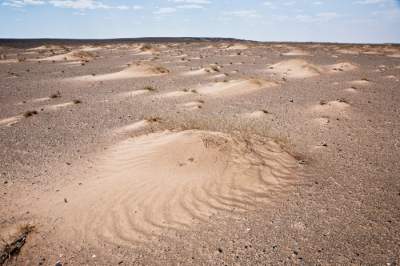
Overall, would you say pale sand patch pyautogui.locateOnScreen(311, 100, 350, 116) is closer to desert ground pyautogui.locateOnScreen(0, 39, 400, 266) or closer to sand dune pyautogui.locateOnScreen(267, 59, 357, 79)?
desert ground pyautogui.locateOnScreen(0, 39, 400, 266)

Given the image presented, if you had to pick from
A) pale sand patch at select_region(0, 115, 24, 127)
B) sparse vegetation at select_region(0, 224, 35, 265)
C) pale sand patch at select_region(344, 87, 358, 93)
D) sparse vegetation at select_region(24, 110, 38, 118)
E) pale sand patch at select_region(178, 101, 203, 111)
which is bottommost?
sparse vegetation at select_region(0, 224, 35, 265)

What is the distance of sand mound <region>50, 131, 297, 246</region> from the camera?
18.3ft

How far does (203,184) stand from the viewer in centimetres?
648

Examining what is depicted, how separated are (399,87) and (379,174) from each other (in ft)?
36.2

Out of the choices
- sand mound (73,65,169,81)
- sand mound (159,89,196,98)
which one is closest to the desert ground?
sand mound (159,89,196,98)

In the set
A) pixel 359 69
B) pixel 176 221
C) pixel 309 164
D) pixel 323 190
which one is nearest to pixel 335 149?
pixel 309 164

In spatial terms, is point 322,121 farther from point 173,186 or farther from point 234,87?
point 173,186

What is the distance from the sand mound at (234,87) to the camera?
15316mm

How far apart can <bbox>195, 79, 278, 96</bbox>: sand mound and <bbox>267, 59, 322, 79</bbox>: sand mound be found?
4219 millimetres

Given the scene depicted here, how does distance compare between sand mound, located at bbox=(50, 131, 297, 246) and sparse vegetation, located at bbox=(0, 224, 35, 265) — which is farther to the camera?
sand mound, located at bbox=(50, 131, 297, 246)

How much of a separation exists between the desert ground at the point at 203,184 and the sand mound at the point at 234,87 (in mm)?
2143

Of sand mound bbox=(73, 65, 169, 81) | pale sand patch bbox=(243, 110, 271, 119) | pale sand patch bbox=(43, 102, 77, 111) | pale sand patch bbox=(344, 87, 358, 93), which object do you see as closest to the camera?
pale sand patch bbox=(243, 110, 271, 119)

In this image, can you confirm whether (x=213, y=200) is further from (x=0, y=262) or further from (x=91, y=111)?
(x=91, y=111)

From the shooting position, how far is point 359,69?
23141 mm
